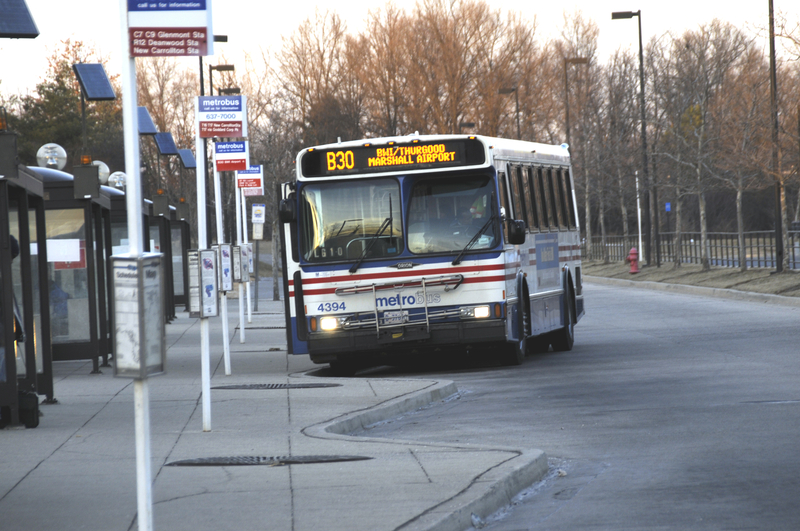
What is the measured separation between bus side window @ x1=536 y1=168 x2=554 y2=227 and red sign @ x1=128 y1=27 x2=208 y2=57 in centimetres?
1127

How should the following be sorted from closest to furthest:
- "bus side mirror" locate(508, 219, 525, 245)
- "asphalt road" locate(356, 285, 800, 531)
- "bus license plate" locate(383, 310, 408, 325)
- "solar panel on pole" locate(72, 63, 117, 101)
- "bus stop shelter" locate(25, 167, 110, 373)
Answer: "asphalt road" locate(356, 285, 800, 531) → "bus side mirror" locate(508, 219, 525, 245) → "bus license plate" locate(383, 310, 408, 325) → "bus stop shelter" locate(25, 167, 110, 373) → "solar panel on pole" locate(72, 63, 117, 101)

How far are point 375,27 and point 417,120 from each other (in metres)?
4.97

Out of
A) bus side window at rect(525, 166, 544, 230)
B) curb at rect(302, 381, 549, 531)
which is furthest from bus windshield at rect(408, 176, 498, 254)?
curb at rect(302, 381, 549, 531)

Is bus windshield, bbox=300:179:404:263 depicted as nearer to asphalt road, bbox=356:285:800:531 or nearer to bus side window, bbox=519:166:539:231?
asphalt road, bbox=356:285:800:531

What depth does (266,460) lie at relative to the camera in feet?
27.0

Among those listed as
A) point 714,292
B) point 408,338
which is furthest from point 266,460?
point 714,292

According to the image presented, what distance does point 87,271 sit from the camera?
614 inches

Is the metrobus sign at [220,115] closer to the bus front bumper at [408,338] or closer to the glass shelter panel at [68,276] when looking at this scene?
the bus front bumper at [408,338]

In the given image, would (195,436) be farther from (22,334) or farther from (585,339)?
(585,339)

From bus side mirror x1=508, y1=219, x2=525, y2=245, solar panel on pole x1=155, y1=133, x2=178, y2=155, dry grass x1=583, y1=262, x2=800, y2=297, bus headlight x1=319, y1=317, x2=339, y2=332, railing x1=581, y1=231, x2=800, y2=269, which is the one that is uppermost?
solar panel on pole x1=155, y1=133, x2=178, y2=155

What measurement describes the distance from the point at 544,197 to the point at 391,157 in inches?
148

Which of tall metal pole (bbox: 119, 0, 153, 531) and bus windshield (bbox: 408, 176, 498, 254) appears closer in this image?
tall metal pole (bbox: 119, 0, 153, 531)

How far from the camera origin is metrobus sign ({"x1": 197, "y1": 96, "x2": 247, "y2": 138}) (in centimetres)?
1258

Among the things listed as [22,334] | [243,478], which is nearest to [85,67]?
[22,334]
